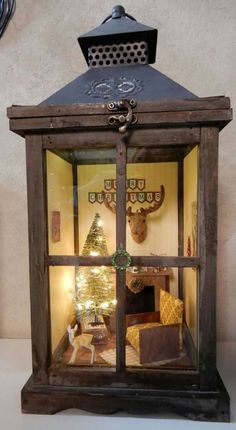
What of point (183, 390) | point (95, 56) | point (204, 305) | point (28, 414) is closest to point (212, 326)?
point (204, 305)

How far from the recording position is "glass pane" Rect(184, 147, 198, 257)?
2.04 ft

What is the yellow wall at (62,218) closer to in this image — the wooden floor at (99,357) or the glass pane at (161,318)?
the wooden floor at (99,357)

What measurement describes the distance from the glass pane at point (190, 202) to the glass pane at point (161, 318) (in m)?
0.06

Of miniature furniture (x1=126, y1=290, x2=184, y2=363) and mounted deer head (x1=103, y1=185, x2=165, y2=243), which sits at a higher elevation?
mounted deer head (x1=103, y1=185, x2=165, y2=243)

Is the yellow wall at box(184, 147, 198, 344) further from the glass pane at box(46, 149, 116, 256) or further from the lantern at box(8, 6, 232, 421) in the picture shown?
the glass pane at box(46, 149, 116, 256)

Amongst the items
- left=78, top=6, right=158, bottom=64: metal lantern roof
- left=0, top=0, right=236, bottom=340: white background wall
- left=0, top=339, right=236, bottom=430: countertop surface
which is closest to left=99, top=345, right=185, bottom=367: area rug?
left=0, top=339, right=236, bottom=430: countertop surface

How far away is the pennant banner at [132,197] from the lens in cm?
63

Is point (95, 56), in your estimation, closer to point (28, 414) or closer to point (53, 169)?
point (53, 169)

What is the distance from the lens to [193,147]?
2.01 feet

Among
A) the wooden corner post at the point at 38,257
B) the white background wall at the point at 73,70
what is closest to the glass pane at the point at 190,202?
the wooden corner post at the point at 38,257

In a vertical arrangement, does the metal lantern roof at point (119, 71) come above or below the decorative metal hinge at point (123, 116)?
above

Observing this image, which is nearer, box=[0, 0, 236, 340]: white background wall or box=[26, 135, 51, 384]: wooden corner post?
box=[26, 135, 51, 384]: wooden corner post

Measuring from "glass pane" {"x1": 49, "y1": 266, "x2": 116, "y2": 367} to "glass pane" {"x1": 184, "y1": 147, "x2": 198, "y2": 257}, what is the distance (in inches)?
7.1

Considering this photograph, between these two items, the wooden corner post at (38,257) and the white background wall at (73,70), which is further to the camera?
the white background wall at (73,70)
